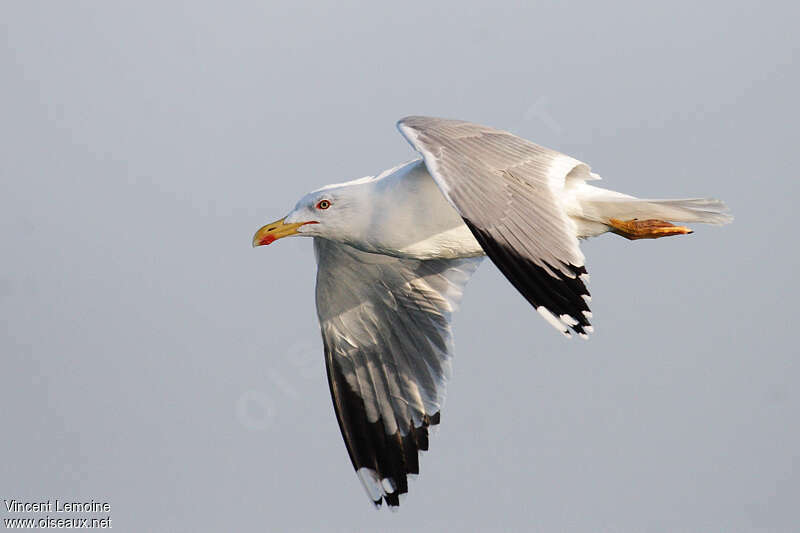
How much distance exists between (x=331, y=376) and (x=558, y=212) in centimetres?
355

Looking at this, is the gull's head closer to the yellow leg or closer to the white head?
the white head

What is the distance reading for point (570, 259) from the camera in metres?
6.70

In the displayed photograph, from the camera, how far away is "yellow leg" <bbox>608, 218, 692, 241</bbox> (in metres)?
8.21

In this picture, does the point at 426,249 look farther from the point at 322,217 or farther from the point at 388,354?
the point at 388,354

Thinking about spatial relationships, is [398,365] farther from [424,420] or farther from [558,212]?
[558,212]

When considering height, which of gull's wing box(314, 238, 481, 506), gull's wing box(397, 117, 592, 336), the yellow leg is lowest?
gull's wing box(314, 238, 481, 506)

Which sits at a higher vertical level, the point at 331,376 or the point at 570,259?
the point at 570,259

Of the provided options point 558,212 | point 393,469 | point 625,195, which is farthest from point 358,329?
point 558,212

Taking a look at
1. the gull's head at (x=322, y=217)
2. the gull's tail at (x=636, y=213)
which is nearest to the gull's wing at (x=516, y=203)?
the gull's tail at (x=636, y=213)

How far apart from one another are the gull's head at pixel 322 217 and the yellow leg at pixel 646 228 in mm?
1690

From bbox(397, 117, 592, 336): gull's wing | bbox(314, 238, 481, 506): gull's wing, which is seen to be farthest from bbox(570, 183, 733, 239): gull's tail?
bbox(314, 238, 481, 506): gull's wing

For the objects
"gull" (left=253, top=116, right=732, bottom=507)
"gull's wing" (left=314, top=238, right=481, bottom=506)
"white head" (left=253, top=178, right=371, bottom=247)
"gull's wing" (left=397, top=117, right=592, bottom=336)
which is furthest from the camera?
Answer: "gull's wing" (left=314, top=238, right=481, bottom=506)

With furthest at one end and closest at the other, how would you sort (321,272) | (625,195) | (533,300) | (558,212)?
(321,272), (625,195), (558,212), (533,300)

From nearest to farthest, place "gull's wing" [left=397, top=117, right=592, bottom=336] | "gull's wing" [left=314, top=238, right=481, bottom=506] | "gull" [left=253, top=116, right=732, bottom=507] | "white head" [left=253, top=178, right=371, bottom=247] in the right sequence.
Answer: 1. "gull's wing" [left=397, top=117, right=592, bottom=336]
2. "gull" [left=253, top=116, right=732, bottom=507]
3. "white head" [left=253, top=178, right=371, bottom=247]
4. "gull's wing" [left=314, top=238, right=481, bottom=506]
